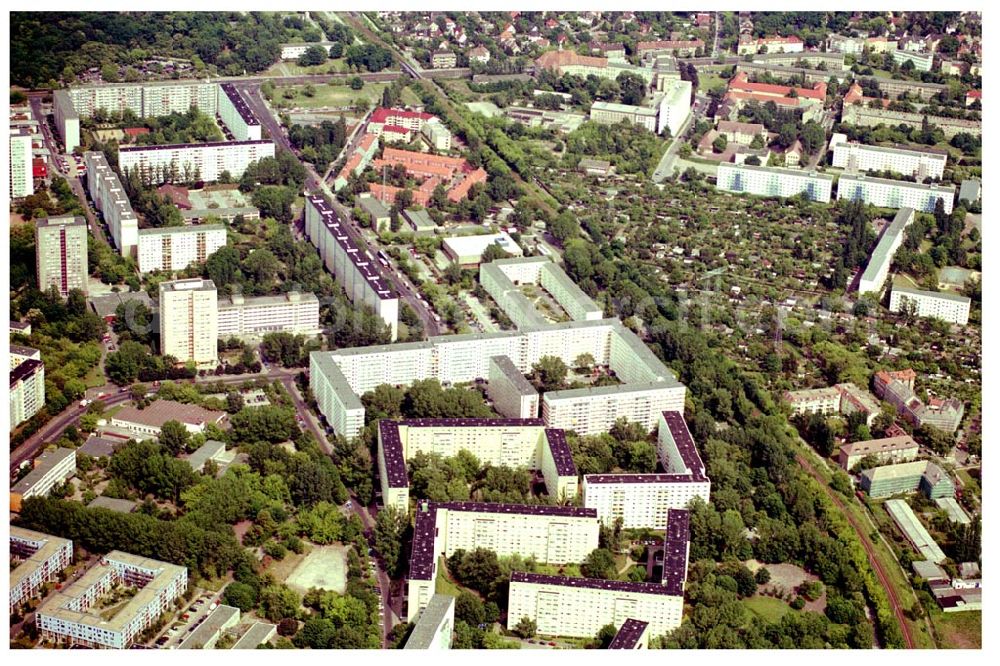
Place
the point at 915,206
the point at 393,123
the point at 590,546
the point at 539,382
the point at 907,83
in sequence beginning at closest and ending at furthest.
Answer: the point at 590,546 → the point at 539,382 → the point at 915,206 → the point at 393,123 → the point at 907,83

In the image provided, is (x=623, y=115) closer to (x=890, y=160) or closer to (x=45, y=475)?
(x=890, y=160)

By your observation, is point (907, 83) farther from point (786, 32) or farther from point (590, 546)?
point (590, 546)

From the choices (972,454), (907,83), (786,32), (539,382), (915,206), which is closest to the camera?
(972,454)

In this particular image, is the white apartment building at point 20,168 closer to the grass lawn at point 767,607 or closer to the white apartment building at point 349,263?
the white apartment building at point 349,263

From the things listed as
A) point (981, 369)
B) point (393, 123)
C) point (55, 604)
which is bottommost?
point (55, 604)

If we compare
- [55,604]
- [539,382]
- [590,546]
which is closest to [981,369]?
[539,382]

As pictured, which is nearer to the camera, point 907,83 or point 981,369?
point 981,369

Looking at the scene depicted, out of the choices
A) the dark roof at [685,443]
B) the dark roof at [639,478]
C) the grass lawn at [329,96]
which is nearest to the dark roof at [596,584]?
the dark roof at [639,478]

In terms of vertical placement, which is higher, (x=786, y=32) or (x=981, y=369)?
(x=786, y=32)
